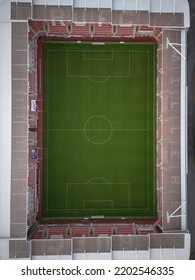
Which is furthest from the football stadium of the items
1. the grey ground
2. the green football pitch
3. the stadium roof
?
the grey ground

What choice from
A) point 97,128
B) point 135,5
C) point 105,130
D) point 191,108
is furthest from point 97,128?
point 135,5

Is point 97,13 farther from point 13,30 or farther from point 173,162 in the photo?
point 173,162

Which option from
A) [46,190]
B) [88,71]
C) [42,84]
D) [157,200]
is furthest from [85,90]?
[157,200]

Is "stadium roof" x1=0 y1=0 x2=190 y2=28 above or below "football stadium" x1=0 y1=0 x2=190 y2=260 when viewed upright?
above

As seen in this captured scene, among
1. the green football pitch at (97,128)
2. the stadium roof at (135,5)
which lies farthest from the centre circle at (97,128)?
the stadium roof at (135,5)

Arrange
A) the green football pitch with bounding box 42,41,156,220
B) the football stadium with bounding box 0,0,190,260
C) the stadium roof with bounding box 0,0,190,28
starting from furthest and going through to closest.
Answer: the green football pitch with bounding box 42,41,156,220 < the football stadium with bounding box 0,0,190,260 < the stadium roof with bounding box 0,0,190,28

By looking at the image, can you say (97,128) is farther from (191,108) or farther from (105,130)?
(191,108)

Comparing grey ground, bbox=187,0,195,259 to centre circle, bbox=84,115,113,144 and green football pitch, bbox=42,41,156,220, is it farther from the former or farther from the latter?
centre circle, bbox=84,115,113,144

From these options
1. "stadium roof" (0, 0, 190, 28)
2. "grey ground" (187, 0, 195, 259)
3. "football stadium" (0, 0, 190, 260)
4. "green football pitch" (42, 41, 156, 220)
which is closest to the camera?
"stadium roof" (0, 0, 190, 28)
